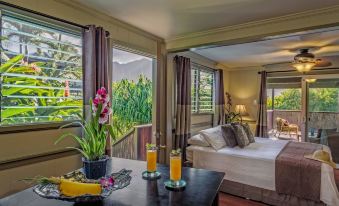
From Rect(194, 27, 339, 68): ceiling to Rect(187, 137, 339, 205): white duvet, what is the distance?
5.61ft

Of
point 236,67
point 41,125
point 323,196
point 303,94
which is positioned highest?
point 236,67

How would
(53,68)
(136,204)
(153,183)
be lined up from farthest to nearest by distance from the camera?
(53,68), (153,183), (136,204)

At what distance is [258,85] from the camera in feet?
20.3

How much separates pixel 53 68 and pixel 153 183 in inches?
61.7

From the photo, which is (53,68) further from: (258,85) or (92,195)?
(258,85)

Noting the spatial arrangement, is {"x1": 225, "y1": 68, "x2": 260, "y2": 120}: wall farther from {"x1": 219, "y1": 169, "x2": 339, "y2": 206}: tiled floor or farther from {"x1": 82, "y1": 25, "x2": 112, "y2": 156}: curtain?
{"x1": 82, "y1": 25, "x2": 112, "y2": 156}: curtain

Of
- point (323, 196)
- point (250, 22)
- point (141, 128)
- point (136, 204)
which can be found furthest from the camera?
point (141, 128)

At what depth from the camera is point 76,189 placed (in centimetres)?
119

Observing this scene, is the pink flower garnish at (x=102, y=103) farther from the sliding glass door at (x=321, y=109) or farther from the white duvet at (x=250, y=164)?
the sliding glass door at (x=321, y=109)

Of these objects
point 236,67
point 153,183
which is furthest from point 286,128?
point 153,183

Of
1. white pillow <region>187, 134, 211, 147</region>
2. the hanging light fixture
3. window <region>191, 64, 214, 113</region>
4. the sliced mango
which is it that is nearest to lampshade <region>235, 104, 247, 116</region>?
window <region>191, 64, 214, 113</region>

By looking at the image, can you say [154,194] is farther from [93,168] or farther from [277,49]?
[277,49]

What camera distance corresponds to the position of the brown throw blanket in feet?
8.87

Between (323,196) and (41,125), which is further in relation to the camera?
(323,196)
